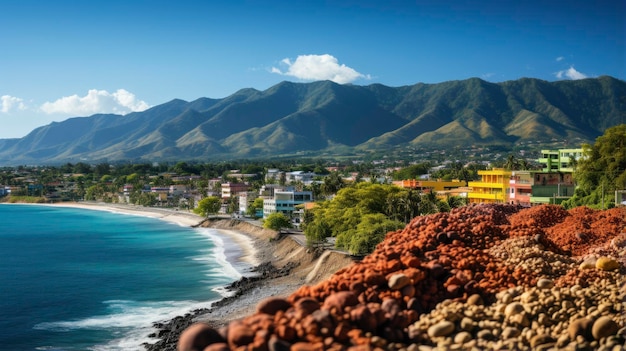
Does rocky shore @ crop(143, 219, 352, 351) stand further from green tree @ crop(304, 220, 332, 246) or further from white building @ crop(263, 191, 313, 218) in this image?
white building @ crop(263, 191, 313, 218)

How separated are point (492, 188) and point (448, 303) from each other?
5490 centimetres

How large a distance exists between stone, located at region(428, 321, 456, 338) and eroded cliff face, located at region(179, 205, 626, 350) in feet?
0.06

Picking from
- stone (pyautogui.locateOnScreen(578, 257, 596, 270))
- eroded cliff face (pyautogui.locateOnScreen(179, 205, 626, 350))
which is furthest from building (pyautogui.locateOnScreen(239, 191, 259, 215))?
stone (pyautogui.locateOnScreen(578, 257, 596, 270))

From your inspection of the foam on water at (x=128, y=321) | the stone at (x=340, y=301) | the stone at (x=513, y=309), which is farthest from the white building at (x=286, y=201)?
the stone at (x=340, y=301)

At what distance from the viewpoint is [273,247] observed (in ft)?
218

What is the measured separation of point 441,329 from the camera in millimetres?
11867

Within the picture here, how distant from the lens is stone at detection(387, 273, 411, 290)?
12633 mm

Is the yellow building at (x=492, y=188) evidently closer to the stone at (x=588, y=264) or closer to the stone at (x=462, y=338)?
the stone at (x=588, y=264)

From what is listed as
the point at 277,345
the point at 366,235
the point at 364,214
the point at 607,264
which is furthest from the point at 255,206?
the point at 277,345


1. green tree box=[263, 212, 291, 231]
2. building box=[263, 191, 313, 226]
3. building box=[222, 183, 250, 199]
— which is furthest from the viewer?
building box=[222, 183, 250, 199]

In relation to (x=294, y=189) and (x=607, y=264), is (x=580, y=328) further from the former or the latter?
(x=294, y=189)

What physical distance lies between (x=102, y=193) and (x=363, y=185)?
11438cm

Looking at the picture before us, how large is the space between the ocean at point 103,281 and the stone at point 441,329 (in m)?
21.7

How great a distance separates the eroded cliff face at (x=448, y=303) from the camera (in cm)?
1084
